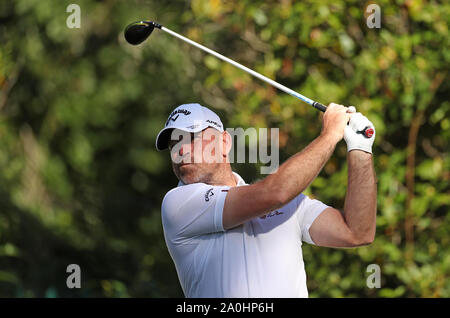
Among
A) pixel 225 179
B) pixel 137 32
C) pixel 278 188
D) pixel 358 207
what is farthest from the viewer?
pixel 137 32

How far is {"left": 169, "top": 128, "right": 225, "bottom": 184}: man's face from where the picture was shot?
3.34 meters

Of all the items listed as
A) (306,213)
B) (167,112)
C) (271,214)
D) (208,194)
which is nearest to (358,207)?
(306,213)

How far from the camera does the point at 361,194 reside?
3.24 metres

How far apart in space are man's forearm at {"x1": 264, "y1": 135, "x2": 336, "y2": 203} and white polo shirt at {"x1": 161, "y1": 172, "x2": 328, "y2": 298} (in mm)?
251

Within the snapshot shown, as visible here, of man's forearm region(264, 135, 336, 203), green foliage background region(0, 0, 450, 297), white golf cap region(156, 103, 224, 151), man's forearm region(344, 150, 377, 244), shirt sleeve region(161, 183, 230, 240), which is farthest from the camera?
green foliage background region(0, 0, 450, 297)

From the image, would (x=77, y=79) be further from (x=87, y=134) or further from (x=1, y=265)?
(x=1, y=265)

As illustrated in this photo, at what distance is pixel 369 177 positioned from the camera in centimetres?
324

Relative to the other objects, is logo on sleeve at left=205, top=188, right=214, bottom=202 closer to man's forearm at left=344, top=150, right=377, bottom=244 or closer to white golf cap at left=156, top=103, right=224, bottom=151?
white golf cap at left=156, top=103, right=224, bottom=151

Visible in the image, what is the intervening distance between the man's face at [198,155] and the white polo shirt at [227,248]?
0.09 m

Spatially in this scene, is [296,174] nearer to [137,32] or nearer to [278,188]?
[278,188]

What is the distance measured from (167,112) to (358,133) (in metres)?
6.50

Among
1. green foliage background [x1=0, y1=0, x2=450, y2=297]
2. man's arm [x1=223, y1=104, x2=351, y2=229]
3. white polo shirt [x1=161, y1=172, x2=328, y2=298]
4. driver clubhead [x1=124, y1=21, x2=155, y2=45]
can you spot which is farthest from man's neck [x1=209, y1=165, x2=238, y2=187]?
green foliage background [x1=0, y1=0, x2=450, y2=297]
